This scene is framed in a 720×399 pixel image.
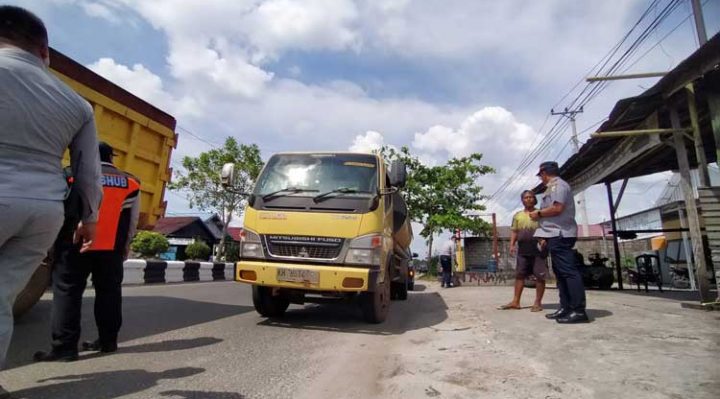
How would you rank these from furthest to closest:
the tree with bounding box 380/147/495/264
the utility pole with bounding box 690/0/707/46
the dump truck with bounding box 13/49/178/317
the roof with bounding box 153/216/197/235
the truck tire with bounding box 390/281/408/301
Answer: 1. the roof with bounding box 153/216/197/235
2. the tree with bounding box 380/147/495/264
3. the truck tire with bounding box 390/281/408/301
4. the utility pole with bounding box 690/0/707/46
5. the dump truck with bounding box 13/49/178/317

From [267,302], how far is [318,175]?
172 cm

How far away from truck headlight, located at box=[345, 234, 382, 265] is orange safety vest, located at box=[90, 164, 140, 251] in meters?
2.17

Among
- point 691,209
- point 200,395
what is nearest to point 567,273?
point 691,209

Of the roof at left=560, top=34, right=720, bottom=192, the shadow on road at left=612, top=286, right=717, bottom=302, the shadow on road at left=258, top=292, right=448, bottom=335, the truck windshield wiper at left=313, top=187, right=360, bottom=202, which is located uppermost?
the roof at left=560, top=34, right=720, bottom=192

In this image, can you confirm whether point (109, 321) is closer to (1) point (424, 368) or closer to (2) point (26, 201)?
(2) point (26, 201)

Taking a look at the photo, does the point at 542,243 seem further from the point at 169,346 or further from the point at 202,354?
the point at 169,346

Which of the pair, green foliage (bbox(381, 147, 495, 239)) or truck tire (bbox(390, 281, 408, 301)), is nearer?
truck tire (bbox(390, 281, 408, 301))

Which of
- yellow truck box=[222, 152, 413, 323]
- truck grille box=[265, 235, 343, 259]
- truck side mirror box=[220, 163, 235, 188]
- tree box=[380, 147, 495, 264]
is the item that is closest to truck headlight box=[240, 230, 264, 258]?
yellow truck box=[222, 152, 413, 323]

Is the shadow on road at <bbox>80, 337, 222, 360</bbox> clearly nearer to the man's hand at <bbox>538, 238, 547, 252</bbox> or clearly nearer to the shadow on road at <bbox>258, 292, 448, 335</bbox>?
the shadow on road at <bbox>258, 292, 448, 335</bbox>

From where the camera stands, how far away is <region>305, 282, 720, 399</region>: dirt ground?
266 centimetres

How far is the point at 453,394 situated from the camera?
2.64 meters

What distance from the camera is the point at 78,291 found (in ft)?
10.9

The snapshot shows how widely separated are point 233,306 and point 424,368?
14.4 feet

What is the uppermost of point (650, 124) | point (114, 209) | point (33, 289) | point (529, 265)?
point (650, 124)
